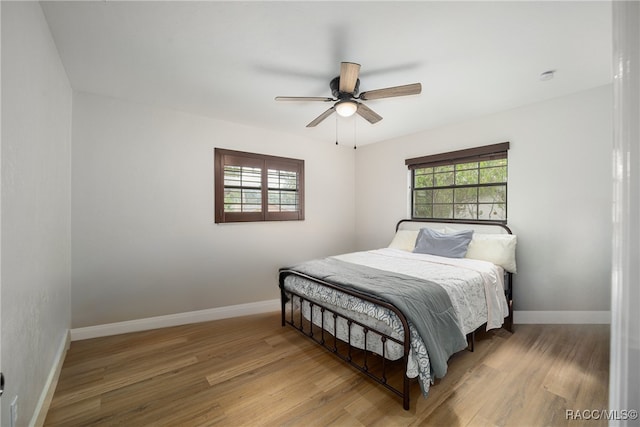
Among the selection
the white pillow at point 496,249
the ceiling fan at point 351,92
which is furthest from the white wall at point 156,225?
the white pillow at point 496,249

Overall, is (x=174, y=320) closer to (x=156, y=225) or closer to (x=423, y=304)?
(x=156, y=225)

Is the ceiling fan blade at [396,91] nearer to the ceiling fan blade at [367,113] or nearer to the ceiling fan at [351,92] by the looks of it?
the ceiling fan at [351,92]

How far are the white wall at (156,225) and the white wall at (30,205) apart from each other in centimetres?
51

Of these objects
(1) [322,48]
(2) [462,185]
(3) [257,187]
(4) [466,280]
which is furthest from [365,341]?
(2) [462,185]

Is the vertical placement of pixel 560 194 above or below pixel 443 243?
above

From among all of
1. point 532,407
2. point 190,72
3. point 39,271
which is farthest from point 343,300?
point 190,72

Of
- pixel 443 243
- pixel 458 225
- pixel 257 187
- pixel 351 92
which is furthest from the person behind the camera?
pixel 257 187

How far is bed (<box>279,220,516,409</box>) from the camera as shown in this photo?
1.89 m

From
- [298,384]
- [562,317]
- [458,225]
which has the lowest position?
[298,384]

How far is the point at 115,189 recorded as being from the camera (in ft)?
9.63

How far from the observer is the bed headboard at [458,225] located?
3414 mm

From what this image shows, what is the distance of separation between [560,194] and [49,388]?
4962 millimetres

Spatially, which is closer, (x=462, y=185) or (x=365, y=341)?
(x=365, y=341)

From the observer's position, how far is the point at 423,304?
2023 mm
